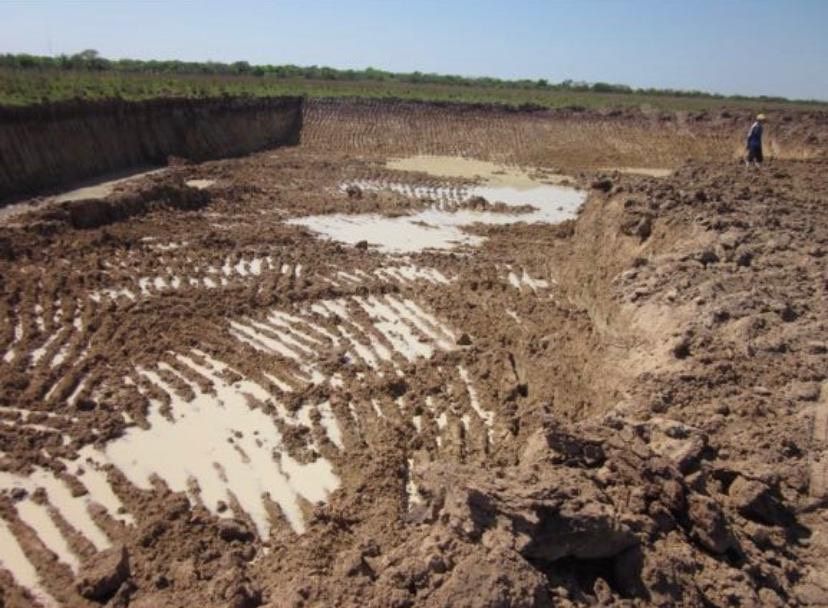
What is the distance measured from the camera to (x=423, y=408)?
9008mm

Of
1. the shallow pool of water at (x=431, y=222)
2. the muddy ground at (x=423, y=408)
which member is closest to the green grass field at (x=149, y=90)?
the muddy ground at (x=423, y=408)

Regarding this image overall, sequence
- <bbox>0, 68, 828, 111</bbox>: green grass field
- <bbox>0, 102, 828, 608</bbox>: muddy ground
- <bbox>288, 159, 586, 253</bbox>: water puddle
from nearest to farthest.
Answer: <bbox>0, 102, 828, 608</bbox>: muddy ground < <bbox>288, 159, 586, 253</bbox>: water puddle < <bbox>0, 68, 828, 111</bbox>: green grass field

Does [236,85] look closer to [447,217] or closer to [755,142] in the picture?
[447,217]

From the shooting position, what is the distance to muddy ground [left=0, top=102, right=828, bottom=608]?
4.59m

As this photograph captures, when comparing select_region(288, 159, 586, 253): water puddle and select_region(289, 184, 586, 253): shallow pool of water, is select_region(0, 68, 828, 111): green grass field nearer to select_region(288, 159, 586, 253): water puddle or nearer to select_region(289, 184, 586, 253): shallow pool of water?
select_region(288, 159, 586, 253): water puddle

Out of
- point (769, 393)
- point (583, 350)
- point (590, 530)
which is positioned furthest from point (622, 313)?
point (590, 530)

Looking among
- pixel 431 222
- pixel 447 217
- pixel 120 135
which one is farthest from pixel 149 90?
pixel 431 222

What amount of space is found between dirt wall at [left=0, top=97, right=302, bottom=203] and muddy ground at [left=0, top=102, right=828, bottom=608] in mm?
3711

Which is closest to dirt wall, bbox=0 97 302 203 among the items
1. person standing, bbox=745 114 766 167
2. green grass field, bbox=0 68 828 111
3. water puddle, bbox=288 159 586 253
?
green grass field, bbox=0 68 828 111

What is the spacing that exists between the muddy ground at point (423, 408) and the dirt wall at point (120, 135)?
371 centimetres

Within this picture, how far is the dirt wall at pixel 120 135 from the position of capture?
1981cm

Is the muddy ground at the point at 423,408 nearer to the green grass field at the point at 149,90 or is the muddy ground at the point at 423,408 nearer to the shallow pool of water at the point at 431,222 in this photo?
the shallow pool of water at the point at 431,222

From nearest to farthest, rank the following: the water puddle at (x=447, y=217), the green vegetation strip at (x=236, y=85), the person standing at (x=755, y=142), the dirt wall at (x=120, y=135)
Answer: the water puddle at (x=447, y=217) < the person standing at (x=755, y=142) < the dirt wall at (x=120, y=135) < the green vegetation strip at (x=236, y=85)

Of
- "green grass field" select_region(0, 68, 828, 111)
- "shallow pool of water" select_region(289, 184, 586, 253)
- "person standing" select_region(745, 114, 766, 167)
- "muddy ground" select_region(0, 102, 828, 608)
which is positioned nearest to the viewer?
"muddy ground" select_region(0, 102, 828, 608)
